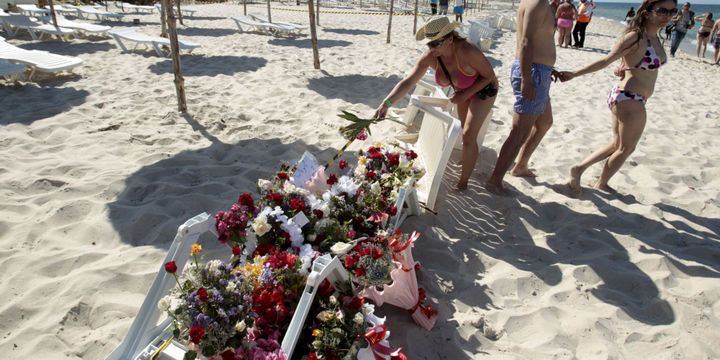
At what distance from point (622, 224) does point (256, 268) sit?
2.87m

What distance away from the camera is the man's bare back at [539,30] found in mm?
2924

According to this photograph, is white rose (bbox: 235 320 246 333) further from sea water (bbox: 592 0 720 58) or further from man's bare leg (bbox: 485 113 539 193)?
sea water (bbox: 592 0 720 58)

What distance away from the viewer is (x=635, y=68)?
318cm

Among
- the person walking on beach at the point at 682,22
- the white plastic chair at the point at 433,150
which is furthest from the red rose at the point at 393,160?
the person walking on beach at the point at 682,22

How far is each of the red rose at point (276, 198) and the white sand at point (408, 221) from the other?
0.82m

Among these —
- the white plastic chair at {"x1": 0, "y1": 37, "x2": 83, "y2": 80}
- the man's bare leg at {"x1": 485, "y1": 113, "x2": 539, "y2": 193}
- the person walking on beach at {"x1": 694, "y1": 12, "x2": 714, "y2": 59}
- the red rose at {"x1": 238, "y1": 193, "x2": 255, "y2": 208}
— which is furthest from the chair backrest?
the person walking on beach at {"x1": 694, "y1": 12, "x2": 714, "y2": 59}

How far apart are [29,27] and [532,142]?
37.5 ft

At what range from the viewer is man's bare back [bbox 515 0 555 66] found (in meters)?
2.92

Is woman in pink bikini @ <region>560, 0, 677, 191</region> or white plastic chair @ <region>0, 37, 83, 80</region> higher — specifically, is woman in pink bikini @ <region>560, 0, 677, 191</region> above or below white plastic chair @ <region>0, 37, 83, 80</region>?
above

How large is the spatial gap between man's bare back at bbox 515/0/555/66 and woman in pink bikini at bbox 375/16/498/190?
12.1 inches

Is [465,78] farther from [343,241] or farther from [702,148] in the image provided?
[702,148]

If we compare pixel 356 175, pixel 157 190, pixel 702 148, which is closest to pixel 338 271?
pixel 356 175

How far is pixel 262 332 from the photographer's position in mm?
1642

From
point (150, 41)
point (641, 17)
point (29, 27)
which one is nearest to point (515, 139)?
point (641, 17)
